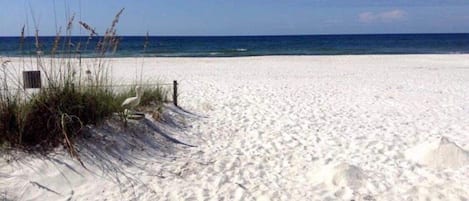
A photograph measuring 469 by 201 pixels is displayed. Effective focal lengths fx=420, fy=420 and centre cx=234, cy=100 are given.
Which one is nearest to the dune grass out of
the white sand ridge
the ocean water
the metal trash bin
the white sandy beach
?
the white sandy beach

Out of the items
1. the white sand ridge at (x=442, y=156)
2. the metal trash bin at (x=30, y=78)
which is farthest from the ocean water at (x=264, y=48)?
the white sand ridge at (x=442, y=156)

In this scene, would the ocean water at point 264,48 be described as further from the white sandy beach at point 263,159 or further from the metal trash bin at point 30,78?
the metal trash bin at point 30,78

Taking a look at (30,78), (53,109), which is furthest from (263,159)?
(30,78)

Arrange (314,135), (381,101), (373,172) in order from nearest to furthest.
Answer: (373,172) < (314,135) < (381,101)

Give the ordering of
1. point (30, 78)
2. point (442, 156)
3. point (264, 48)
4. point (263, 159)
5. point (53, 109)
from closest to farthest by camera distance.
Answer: point (53, 109) < point (442, 156) < point (263, 159) < point (30, 78) < point (264, 48)

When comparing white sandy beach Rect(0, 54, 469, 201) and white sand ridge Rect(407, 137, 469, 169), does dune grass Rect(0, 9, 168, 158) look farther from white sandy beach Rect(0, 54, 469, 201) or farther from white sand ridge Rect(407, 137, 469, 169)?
white sand ridge Rect(407, 137, 469, 169)

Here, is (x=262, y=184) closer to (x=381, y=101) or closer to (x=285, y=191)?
(x=285, y=191)

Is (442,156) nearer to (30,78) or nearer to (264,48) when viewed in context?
(30,78)

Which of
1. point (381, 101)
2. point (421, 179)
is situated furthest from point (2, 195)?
point (381, 101)

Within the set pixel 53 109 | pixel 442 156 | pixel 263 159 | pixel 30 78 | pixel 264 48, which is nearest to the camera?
pixel 53 109

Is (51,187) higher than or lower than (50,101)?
lower

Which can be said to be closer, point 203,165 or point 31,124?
point 31,124

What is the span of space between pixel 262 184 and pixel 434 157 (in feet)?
6.18

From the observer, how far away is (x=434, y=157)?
428 centimetres
